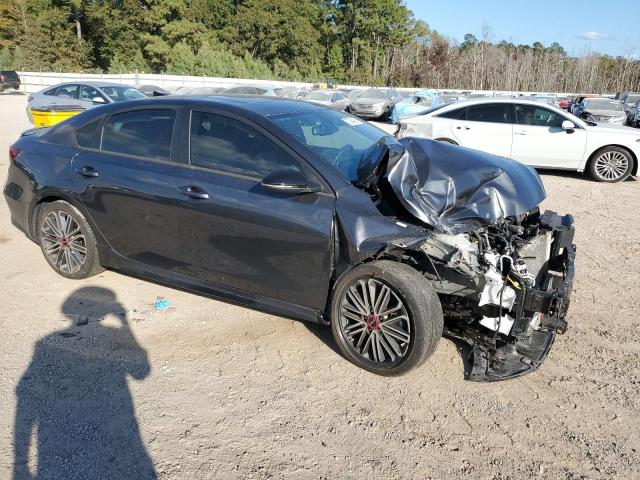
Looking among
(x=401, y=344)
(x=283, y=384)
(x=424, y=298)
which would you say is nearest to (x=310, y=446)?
(x=283, y=384)

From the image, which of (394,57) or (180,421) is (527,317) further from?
(394,57)

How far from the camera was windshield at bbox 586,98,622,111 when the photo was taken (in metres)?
20.9

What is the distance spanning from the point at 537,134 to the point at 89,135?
8160 mm

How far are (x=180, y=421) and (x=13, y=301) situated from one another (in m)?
2.44

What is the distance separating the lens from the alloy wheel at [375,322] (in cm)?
330

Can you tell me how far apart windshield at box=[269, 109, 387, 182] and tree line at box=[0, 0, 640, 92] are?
4921 centimetres

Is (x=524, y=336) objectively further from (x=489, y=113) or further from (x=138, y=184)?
(x=489, y=113)

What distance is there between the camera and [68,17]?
5850 cm

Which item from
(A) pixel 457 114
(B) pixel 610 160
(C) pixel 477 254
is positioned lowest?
(B) pixel 610 160

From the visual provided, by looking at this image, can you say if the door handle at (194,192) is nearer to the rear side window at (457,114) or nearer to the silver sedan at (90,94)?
the rear side window at (457,114)

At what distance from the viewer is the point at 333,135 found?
4.09 meters

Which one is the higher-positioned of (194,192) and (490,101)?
(490,101)

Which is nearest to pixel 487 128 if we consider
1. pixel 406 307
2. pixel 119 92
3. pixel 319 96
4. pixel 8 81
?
pixel 406 307

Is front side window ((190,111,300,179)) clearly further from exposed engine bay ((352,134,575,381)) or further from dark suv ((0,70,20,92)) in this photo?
dark suv ((0,70,20,92))
